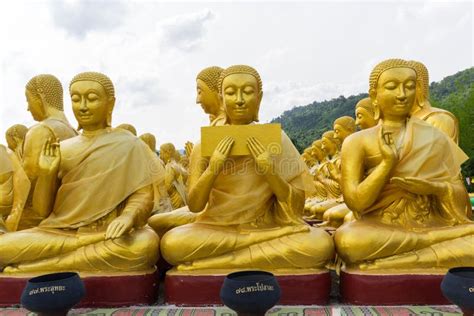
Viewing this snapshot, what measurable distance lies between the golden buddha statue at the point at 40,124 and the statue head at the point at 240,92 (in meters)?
1.77

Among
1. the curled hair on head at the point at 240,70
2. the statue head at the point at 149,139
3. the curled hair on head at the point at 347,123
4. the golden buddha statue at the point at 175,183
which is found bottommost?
the golden buddha statue at the point at 175,183

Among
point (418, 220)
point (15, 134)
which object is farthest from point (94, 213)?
point (15, 134)

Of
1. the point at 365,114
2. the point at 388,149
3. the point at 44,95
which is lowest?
the point at 388,149

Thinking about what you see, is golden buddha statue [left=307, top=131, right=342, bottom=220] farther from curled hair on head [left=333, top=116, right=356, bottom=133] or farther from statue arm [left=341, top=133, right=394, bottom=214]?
statue arm [left=341, top=133, right=394, bottom=214]

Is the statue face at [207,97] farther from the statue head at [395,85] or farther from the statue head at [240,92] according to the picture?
the statue head at [395,85]

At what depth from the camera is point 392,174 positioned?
4430 mm

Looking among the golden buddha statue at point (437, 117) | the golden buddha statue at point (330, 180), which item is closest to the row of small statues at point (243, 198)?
the golden buddha statue at point (437, 117)

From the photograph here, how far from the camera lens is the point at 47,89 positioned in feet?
18.2

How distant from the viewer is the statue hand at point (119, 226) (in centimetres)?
426

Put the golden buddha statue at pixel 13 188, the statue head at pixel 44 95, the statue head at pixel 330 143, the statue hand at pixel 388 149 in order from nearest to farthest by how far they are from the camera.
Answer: the statue hand at pixel 388 149 < the golden buddha statue at pixel 13 188 < the statue head at pixel 44 95 < the statue head at pixel 330 143

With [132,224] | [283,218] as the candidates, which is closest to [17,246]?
[132,224]

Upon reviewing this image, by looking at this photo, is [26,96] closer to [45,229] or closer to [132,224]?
[45,229]

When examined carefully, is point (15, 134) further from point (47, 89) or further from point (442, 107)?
point (442, 107)

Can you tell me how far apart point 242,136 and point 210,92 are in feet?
6.97
